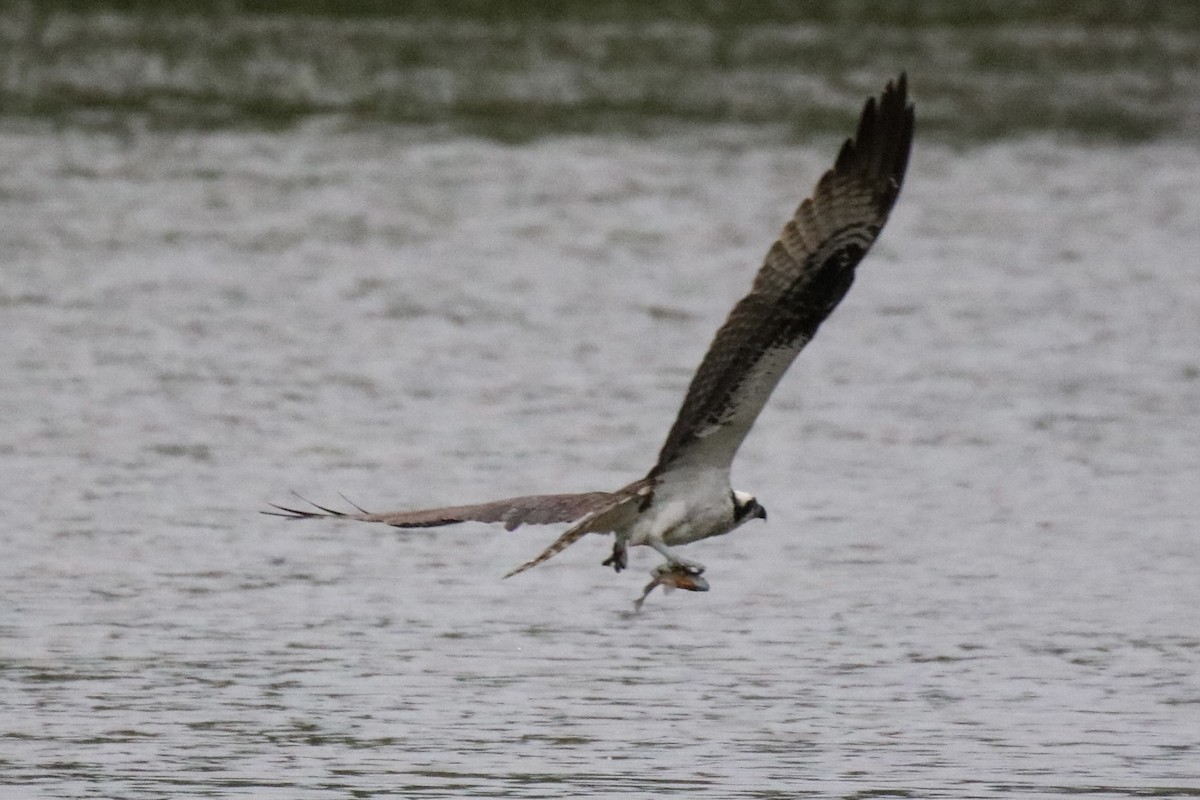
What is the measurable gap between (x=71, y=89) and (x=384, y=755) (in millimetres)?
18980

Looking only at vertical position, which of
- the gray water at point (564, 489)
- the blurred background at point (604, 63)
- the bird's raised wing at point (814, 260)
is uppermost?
the blurred background at point (604, 63)

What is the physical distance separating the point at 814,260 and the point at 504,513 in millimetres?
1266

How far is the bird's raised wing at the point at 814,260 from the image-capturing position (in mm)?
8164

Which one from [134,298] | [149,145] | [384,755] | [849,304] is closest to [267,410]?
[134,298]

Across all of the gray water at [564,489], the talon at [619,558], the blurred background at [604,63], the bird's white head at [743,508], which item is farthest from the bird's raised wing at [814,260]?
the blurred background at [604,63]

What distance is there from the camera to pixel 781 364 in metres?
8.24

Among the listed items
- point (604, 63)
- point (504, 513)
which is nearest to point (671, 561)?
point (504, 513)

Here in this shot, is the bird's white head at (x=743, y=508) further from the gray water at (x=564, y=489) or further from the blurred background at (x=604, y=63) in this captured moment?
the blurred background at (x=604, y=63)

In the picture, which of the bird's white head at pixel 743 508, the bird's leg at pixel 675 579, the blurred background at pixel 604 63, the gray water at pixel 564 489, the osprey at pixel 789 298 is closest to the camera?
the osprey at pixel 789 298

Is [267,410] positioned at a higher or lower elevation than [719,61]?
lower

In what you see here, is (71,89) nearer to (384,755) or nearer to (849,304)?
(849,304)

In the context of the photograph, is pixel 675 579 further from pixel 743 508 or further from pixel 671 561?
pixel 743 508

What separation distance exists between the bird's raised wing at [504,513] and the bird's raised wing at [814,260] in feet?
1.98

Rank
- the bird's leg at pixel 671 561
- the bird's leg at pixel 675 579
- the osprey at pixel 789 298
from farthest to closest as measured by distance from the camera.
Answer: the bird's leg at pixel 671 561 < the bird's leg at pixel 675 579 < the osprey at pixel 789 298
